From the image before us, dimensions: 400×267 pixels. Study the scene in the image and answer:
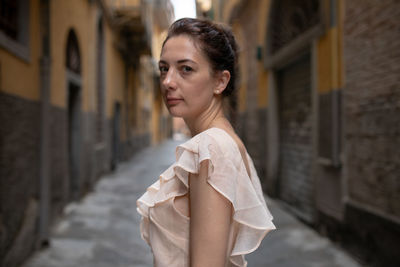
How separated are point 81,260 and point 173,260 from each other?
3.62 m

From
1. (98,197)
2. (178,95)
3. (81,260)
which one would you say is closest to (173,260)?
(178,95)

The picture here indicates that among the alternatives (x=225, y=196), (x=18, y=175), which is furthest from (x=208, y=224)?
(x=18, y=175)

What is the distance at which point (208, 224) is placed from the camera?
965mm

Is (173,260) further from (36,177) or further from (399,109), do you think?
(36,177)

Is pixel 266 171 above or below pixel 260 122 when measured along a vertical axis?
below

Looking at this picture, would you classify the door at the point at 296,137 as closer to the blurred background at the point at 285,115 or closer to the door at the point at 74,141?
the blurred background at the point at 285,115

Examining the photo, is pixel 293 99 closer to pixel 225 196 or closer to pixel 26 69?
pixel 26 69

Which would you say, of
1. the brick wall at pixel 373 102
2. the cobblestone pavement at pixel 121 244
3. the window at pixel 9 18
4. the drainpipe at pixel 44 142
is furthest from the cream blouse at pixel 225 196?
the drainpipe at pixel 44 142

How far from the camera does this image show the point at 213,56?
112cm

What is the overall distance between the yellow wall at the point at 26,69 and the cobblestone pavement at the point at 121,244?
2045 millimetres

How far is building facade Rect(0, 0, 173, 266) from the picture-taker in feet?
12.4

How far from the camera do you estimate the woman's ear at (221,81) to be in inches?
45.6

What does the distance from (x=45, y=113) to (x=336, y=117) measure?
3.98 metres

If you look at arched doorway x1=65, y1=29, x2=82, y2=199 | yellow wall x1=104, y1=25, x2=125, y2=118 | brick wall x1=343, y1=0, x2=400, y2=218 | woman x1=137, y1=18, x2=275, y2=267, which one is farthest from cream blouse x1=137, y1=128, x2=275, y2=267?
yellow wall x1=104, y1=25, x2=125, y2=118
